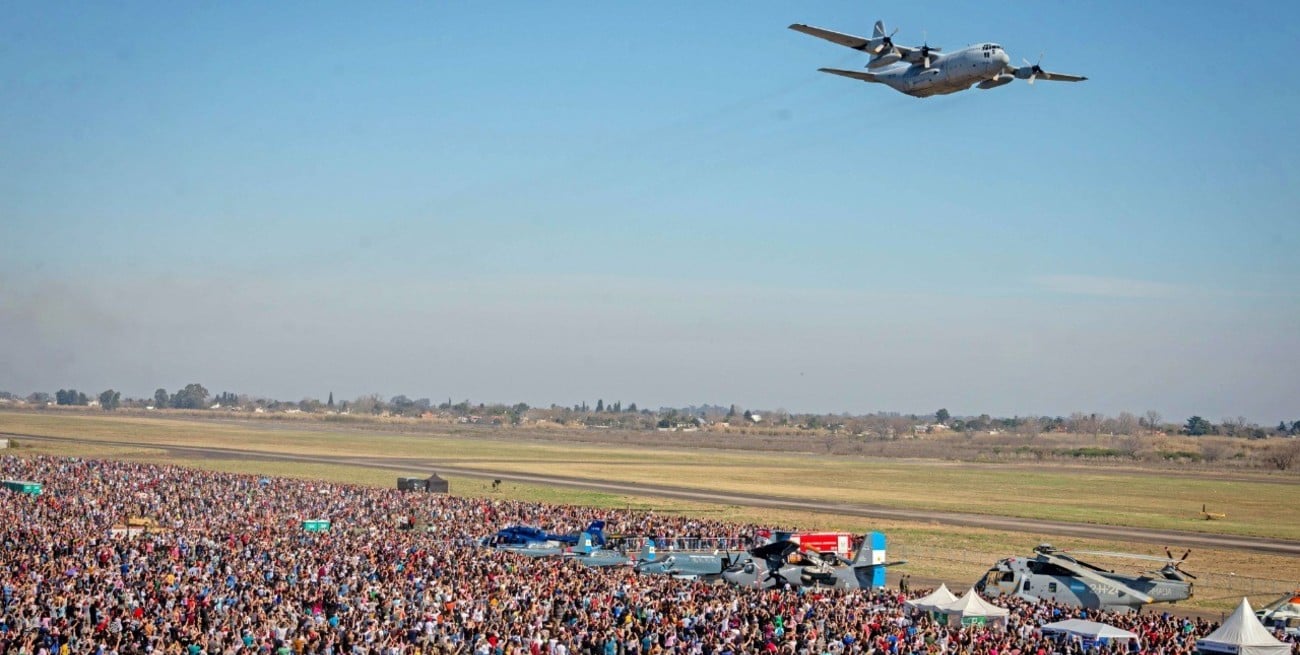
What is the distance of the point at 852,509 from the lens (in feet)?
216

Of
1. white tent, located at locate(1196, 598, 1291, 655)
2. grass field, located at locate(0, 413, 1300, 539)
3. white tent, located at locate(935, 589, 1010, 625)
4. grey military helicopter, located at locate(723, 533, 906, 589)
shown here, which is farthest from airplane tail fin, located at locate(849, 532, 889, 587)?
grass field, located at locate(0, 413, 1300, 539)

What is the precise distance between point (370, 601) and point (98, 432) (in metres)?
128

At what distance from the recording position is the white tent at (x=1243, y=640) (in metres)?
23.6

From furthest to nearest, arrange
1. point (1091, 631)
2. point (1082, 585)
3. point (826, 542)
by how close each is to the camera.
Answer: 1. point (826, 542)
2. point (1082, 585)
3. point (1091, 631)

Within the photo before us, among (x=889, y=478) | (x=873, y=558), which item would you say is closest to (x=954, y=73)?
(x=873, y=558)

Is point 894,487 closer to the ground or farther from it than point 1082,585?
closer to the ground

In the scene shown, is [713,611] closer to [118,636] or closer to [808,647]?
[808,647]

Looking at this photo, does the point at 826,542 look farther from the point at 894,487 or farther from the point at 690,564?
the point at 894,487

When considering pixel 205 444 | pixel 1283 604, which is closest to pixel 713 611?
pixel 1283 604

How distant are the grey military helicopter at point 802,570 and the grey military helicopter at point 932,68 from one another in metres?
15.6

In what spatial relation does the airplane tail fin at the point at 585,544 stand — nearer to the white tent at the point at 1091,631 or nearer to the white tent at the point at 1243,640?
the white tent at the point at 1091,631

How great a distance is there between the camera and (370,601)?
2714 cm

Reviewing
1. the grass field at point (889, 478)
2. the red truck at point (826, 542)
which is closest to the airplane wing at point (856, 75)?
the red truck at point (826, 542)

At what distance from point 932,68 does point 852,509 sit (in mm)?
31983
